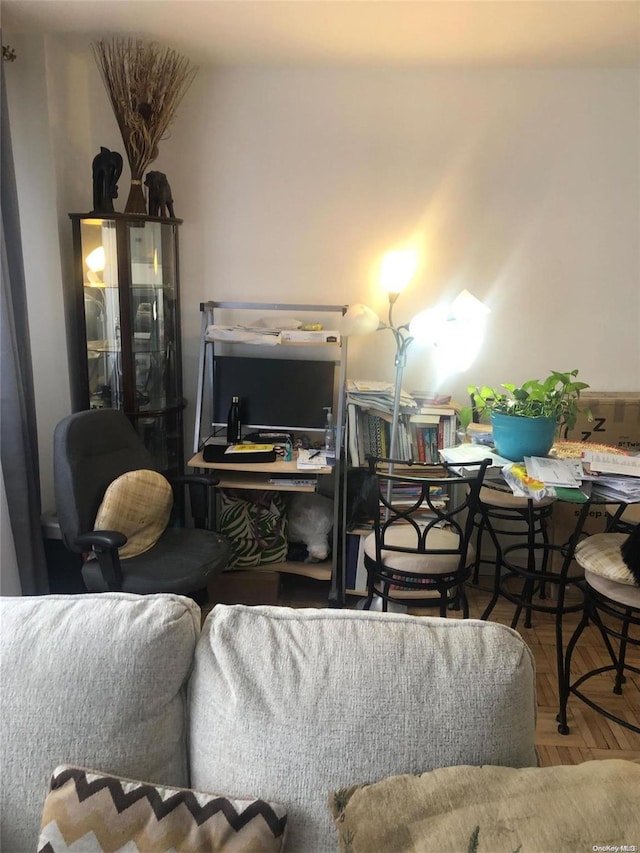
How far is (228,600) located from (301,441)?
0.83 m

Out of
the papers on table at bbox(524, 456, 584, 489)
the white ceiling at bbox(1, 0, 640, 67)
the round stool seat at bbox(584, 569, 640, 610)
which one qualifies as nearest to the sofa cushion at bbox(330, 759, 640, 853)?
the round stool seat at bbox(584, 569, 640, 610)

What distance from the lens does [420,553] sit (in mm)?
2133

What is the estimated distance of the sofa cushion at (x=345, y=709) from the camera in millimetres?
953

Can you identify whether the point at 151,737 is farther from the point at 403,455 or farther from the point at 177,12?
the point at 177,12

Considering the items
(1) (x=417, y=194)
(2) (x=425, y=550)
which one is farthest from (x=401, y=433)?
(1) (x=417, y=194)

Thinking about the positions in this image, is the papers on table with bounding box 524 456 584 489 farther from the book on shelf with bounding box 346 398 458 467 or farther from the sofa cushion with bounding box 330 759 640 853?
the sofa cushion with bounding box 330 759 640 853

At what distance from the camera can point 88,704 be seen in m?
1.01

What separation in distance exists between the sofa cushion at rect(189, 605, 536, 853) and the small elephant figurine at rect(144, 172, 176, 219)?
2.24 meters

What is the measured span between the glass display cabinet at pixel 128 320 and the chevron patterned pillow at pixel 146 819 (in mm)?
1989

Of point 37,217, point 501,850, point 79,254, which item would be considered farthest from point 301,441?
point 501,850

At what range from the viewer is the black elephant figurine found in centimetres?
258

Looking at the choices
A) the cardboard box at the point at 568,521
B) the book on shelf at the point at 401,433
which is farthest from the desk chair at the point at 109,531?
the cardboard box at the point at 568,521

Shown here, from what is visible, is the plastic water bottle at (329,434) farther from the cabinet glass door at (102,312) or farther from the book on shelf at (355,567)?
the cabinet glass door at (102,312)

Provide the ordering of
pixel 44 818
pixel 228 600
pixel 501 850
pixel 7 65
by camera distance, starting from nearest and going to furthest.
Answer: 1. pixel 501 850
2. pixel 44 818
3. pixel 7 65
4. pixel 228 600
